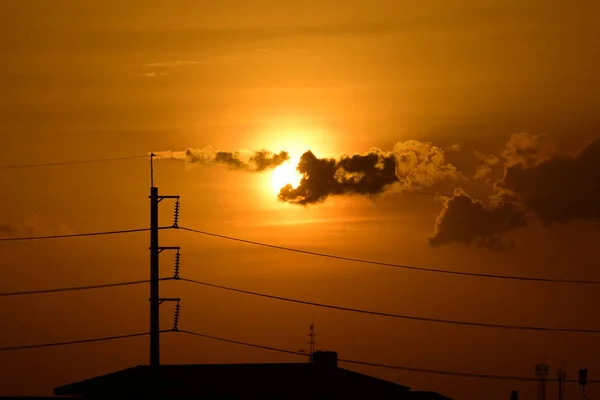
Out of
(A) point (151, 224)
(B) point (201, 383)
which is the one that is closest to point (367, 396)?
(B) point (201, 383)

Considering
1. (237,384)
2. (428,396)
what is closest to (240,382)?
(237,384)

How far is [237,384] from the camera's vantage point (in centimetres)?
7938

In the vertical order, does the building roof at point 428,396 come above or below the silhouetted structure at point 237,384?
below

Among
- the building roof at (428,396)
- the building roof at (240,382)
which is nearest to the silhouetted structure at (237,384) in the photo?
the building roof at (240,382)

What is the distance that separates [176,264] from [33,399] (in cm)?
1637

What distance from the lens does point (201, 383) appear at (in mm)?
78812

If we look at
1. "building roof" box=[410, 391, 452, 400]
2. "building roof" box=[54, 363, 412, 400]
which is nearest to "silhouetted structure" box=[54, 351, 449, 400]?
"building roof" box=[54, 363, 412, 400]

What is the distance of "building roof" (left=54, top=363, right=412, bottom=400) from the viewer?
78.5 meters

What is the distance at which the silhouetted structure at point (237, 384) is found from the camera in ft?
257

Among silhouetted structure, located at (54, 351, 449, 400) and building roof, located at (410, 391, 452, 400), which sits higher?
silhouetted structure, located at (54, 351, 449, 400)

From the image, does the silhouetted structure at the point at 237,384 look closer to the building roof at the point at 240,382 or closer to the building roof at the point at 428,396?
the building roof at the point at 240,382

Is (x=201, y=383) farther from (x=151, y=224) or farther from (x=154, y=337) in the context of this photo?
(x=151, y=224)

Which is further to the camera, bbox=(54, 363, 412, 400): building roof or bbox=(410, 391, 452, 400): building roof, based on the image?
bbox=(410, 391, 452, 400): building roof

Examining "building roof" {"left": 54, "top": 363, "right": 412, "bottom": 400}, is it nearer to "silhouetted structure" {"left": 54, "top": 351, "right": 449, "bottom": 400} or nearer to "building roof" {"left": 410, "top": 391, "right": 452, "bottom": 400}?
"silhouetted structure" {"left": 54, "top": 351, "right": 449, "bottom": 400}
